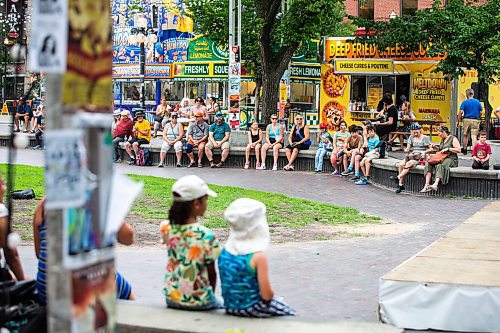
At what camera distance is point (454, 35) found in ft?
101

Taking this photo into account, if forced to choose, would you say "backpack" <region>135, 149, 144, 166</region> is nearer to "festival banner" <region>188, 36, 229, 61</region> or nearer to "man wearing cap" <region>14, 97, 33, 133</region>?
"man wearing cap" <region>14, 97, 33, 133</region>

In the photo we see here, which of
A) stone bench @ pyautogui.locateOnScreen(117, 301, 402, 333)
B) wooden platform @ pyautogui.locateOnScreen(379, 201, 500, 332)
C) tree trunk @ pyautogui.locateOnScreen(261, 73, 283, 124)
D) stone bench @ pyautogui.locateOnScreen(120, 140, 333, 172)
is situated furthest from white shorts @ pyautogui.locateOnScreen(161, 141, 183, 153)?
stone bench @ pyautogui.locateOnScreen(117, 301, 402, 333)

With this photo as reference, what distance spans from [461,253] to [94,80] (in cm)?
641

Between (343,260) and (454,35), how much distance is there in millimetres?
21153

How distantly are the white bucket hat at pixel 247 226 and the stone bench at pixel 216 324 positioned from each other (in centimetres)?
47

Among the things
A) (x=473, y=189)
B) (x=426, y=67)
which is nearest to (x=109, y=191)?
(x=473, y=189)

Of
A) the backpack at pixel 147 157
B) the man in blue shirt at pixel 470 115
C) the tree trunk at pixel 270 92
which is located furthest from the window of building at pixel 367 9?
the backpack at pixel 147 157

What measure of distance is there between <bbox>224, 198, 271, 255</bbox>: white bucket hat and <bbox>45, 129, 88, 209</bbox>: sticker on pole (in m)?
3.03

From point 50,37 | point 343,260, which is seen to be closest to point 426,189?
point 343,260

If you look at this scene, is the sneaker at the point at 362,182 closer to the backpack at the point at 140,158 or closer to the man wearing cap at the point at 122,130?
the backpack at the point at 140,158

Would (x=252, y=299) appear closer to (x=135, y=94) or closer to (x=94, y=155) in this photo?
(x=94, y=155)

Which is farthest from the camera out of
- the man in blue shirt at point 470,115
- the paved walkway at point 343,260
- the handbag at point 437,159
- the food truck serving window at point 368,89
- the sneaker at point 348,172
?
the food truck serving window at point 368,89

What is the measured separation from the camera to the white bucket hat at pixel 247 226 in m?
6.06

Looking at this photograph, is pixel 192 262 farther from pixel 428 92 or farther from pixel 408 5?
pixel 408 5
